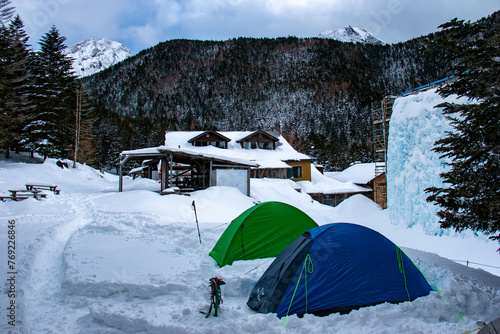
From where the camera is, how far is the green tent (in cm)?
691

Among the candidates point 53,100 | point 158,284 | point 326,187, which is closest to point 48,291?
point 158,284

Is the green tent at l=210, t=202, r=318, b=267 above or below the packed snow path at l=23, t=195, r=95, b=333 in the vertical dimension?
above

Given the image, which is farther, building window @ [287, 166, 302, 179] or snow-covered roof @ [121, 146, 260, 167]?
building window @ [287, 166, 302, 179]

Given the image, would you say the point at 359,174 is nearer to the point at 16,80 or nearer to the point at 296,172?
the point at 296,172

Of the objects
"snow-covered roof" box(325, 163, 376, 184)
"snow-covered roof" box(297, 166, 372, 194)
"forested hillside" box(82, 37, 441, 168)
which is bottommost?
"snow-covered roof" box(297, 166, 372, 194)

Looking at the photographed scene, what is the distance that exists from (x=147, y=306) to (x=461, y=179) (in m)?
5.65

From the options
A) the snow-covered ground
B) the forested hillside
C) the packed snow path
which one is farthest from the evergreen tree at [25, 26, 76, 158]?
the forested hillside

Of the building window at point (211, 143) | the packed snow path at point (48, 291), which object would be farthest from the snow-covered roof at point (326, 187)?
the packed snow path at point (48, 291)

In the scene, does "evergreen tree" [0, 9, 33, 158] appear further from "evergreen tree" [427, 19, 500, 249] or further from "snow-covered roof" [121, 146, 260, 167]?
"evergreen tree" [427, 19, 500, 249]

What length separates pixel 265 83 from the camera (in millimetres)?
107312

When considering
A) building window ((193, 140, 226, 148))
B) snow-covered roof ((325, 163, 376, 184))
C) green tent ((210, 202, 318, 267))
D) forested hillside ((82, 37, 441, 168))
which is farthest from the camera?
forested hillside ((82, 37, 441, 168))

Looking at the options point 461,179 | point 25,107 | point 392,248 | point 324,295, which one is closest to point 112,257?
point 324,295

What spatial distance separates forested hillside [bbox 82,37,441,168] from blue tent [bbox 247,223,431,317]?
73.0 meters

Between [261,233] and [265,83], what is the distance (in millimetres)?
105551
